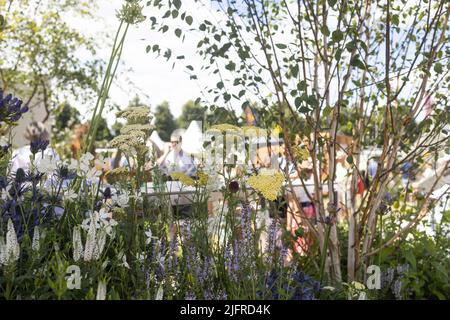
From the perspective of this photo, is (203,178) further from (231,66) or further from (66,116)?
(66,116)

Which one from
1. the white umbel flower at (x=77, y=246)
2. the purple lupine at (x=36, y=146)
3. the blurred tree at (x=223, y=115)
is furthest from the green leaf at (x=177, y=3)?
the white umbel flower at (x=77, y=246)

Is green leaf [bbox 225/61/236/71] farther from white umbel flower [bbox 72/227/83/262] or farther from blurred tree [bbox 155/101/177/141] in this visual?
blurred tree [bbox 155/101/177/141]

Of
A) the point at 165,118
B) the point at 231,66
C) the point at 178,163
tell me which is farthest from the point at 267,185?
the point at 165,118

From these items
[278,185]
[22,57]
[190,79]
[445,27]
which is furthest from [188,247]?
[22,57]

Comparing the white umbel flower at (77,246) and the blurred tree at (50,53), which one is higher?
the blurred tree at (50,53)

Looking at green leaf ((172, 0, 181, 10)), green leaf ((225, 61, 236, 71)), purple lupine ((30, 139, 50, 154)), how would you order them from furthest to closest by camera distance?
green leaf ((225, 61, 236, 71))
green leaf ((172, 0, 181, 10))
purple lupine ((30, 139, 50, 154))

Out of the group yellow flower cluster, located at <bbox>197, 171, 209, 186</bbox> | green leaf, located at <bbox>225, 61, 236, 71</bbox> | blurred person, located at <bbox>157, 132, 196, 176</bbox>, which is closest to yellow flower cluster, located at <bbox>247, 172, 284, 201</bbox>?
yellow flower cluster, located at <bbox>197, 171, 209, 186</bbox>

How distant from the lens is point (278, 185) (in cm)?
204

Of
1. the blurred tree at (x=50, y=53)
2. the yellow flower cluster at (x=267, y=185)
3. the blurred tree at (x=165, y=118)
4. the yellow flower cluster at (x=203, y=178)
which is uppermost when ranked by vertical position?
the blurred tree at (x=165, y=118)

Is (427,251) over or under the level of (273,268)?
over

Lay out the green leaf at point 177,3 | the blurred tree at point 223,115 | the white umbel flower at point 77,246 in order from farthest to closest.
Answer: the blurred tree at point 223,115, the green leaf at point 177,3, the white umbel flower at point 77,246

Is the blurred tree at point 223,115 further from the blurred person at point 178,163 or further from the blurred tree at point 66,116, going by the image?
the blurred tree at point 66,116
